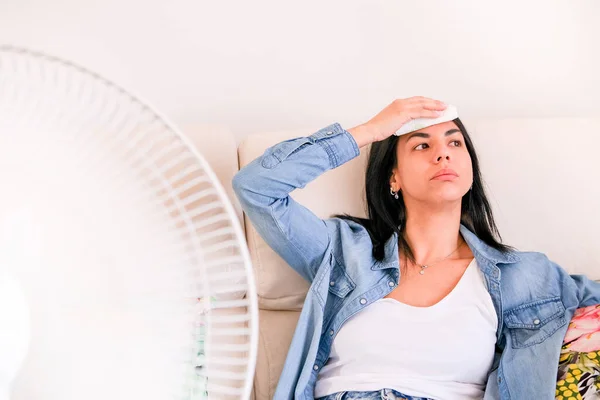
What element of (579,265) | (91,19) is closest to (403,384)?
(579,265)

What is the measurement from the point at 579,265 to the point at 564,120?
1.15 feet

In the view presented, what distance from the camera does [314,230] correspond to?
132 cm

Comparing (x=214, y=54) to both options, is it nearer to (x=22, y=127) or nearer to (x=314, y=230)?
(x=314, y=230)

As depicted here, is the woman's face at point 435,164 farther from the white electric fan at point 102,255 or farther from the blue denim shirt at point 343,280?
the white electric fan at point 102,255

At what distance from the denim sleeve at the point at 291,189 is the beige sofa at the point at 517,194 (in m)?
0.12

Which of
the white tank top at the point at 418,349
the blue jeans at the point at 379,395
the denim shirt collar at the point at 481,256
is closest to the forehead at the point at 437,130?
the denim shirt collar at the point at 481,256

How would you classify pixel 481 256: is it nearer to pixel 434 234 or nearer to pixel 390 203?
pixel 434 234

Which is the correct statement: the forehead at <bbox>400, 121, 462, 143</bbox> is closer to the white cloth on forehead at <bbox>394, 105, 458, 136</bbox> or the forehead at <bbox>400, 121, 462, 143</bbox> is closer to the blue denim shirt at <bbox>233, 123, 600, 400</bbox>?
the white cloth on forehead at <bbox>394, 105, 458, 136</bbox>

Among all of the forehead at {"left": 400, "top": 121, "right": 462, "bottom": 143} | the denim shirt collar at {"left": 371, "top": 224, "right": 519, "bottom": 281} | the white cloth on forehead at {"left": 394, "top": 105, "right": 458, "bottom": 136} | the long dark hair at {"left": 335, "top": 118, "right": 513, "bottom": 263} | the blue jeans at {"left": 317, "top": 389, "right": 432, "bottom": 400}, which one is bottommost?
the blue jeans at {"left": 317, "top": 389, "right": 432, "bottom": 400}

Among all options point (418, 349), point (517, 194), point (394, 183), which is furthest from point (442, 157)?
point (418, 349)

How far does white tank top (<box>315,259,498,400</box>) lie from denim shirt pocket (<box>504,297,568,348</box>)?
0.04m

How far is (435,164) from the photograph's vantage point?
1354mm

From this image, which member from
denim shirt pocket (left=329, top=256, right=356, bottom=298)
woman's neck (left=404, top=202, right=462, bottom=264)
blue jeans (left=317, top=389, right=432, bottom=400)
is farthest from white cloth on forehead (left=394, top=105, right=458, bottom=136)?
blue jeans (left=317, top=389, right=432, bottom=400)

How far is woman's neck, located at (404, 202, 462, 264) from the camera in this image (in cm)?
141
